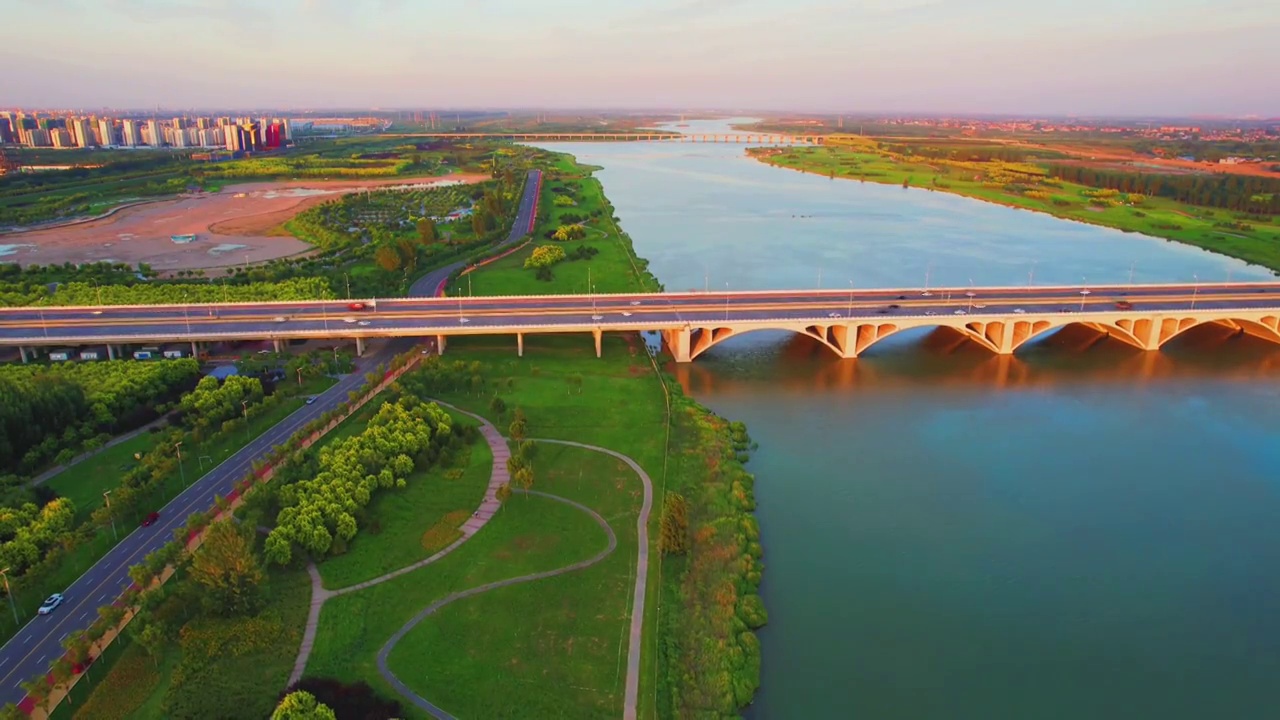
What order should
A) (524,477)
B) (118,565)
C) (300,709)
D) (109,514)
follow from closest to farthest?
1. (300,709)
2. (118,565)
3. (109,514)
4. (524,477)

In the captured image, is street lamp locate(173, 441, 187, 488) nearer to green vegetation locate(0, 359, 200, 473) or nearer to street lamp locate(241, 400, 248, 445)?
street lamp locate(241, 400, 248, 445)

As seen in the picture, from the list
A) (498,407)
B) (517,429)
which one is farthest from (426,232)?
(517,429)

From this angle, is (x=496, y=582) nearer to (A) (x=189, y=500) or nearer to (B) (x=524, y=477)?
(B) (x=524, y=477)

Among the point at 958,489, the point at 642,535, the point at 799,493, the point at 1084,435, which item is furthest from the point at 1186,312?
the point at 642,535

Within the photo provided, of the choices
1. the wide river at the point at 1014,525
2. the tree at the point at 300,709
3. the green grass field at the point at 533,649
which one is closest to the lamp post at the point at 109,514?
the green grass field at the point at 533,649

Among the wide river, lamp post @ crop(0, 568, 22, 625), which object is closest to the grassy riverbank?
the wide river
